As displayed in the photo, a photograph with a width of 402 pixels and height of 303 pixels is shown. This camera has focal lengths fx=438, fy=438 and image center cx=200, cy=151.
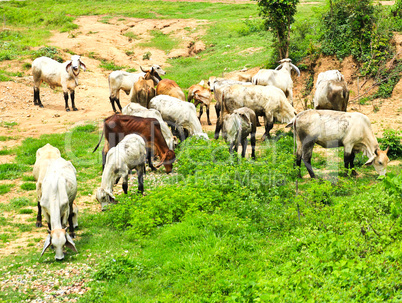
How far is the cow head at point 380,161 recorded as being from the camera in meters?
11.2

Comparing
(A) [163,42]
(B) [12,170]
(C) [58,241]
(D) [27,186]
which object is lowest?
(D) [27,186]

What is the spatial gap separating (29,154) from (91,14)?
29.7 m

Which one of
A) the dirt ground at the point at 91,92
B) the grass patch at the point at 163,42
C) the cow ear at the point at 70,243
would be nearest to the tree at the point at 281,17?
the dirt ground at the point at 91,92

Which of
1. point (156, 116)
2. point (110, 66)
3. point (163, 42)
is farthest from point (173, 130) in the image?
point (163, 42)

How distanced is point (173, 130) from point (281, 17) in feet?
31.2

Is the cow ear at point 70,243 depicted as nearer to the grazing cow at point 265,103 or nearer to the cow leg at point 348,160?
the cow leg at point 348,160

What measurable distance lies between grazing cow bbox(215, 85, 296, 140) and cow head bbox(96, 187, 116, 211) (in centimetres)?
591

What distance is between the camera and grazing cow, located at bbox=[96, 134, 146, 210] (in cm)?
1033

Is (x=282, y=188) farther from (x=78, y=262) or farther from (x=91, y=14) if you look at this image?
(x=91, y=14)

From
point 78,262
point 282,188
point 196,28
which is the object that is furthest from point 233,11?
point 78,262

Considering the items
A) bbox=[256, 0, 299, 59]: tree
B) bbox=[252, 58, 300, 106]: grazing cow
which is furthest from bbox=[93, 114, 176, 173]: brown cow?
bbox=[256, 0, 299, 59]: tree

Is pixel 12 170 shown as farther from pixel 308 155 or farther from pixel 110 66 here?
pixel 110 66

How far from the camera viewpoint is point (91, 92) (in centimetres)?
2231

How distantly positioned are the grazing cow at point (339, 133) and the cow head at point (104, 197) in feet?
17.3
